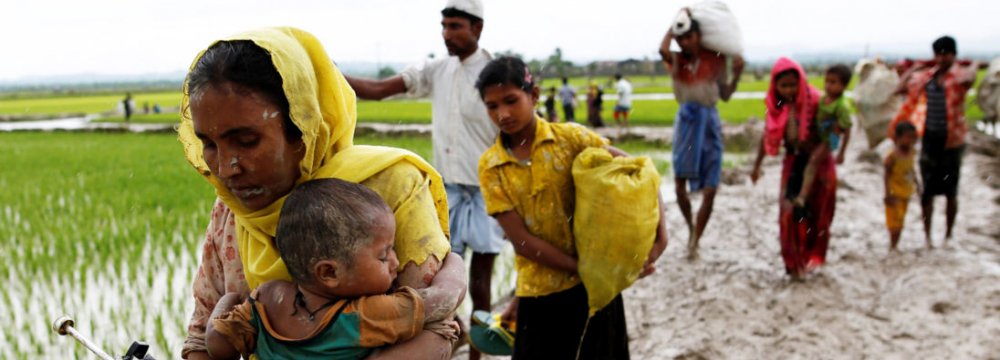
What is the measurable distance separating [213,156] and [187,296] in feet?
13.7

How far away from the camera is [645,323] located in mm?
4469

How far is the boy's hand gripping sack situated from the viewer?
17.0ft

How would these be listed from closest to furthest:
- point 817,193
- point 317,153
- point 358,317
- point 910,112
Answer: point 358,317 → point 317,153 → point 817,193 → point 910,112

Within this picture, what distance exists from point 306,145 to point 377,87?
241cm

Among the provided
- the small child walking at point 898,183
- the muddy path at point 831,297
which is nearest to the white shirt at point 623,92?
the muddy path at point 831,297

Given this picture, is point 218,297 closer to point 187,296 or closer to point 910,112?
point 187,296

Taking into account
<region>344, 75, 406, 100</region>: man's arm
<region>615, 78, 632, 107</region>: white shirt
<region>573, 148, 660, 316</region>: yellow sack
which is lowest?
<region>615, 78, 632, 107</region>: white shirt

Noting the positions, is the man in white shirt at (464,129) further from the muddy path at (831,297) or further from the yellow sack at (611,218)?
the yellow sack at (611,218)

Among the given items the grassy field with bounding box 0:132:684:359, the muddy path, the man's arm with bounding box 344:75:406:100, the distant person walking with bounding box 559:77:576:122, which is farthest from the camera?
the distant person walking with bounding box 559:77:576:122

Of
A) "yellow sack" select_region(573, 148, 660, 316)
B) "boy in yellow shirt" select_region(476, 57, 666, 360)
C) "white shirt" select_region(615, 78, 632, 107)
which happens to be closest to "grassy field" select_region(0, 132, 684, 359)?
"boy in yellow shirt" select_region(476, 57, 666, 360)

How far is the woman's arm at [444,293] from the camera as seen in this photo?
131cm

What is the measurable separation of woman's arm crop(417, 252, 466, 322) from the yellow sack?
1095 mm

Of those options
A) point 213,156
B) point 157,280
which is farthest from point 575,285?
point 157,280

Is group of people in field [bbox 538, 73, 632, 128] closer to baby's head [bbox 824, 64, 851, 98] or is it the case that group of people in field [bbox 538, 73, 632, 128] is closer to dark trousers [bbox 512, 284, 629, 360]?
baby's head [bbox 824, 64, 851, 98]
